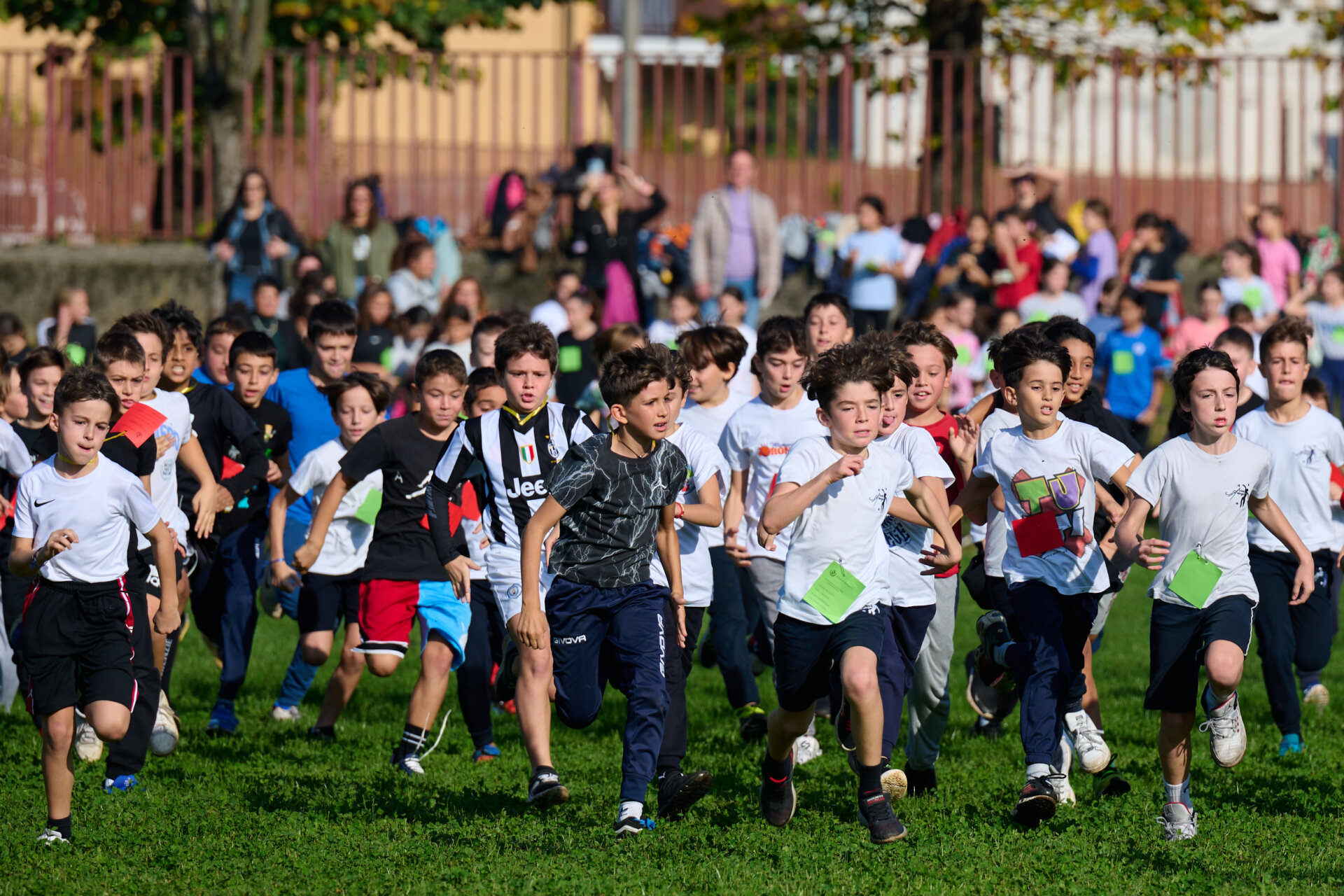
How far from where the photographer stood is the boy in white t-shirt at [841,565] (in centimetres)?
612

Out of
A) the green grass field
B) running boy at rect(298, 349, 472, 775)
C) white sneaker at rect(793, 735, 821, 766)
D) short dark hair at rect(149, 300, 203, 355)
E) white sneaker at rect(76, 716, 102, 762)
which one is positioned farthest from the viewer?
short dark hair at rect(149, 300, 203, 355)

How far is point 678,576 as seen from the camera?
6.66 meters

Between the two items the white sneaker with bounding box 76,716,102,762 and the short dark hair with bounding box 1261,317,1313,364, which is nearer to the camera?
the white sneaker with bounding box 76,716,102,762

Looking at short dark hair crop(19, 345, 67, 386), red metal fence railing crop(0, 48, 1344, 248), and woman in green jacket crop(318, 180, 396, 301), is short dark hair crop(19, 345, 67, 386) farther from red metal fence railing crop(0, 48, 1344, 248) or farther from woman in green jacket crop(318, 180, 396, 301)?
red metal fence railing crop(0, 48, 1344, 248)

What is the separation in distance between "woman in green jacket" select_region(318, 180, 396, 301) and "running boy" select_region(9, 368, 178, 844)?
8.53 metres

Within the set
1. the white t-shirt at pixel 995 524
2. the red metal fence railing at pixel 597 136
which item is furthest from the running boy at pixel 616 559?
the red metal fence railing at pixel 597 136

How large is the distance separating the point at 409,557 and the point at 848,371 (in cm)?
249

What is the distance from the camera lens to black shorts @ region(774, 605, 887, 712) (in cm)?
620

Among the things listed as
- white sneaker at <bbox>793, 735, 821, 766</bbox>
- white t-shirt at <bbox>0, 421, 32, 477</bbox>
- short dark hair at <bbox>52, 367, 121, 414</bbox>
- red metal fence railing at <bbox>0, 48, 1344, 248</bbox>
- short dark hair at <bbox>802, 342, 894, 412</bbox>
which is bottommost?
white sneaker at <bbox>793, 735, 821, 766</bbox>

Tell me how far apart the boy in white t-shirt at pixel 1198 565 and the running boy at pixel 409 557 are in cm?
306

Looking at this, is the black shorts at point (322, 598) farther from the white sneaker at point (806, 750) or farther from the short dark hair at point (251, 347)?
the white sneaker at point (806, 750)

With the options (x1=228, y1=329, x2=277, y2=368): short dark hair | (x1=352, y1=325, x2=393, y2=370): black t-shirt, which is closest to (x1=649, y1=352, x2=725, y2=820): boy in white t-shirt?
(x1=228, y1=329, x2=277, y2=368): short dark hair

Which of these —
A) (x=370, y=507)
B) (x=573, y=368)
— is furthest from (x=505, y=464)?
(x=573, y=368)

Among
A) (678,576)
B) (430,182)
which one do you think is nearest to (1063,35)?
(430,182)
